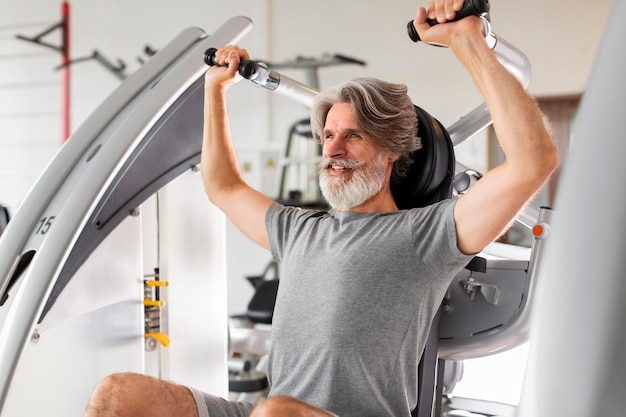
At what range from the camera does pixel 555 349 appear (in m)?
0.35

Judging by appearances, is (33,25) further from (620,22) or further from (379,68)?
(620,22)

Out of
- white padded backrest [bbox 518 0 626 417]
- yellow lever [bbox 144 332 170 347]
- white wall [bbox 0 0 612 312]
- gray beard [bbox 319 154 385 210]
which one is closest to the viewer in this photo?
white padded backrest [bbox 518 0 626 417]

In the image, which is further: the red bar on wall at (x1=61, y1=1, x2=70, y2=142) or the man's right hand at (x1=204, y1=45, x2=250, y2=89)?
the red bar on wall at (x1=61, y1=1, x2=70, y2=142)

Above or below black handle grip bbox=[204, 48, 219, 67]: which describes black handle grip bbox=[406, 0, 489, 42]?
below

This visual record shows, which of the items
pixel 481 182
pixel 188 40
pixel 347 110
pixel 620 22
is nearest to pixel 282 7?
pixel 188 40

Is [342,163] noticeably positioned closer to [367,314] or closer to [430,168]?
[430,168]

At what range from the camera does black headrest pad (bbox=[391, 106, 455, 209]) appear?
1.67m

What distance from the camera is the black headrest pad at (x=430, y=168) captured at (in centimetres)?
167

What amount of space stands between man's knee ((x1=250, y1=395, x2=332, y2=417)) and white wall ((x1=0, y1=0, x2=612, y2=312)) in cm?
429

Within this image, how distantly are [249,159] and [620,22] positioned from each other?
545cm

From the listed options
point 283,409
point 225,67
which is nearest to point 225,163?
point 225,67

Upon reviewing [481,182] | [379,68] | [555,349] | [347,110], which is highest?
[379,68]

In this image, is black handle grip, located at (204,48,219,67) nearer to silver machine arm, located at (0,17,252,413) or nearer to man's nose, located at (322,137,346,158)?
silver machine arm, located at (0,17,252,413)

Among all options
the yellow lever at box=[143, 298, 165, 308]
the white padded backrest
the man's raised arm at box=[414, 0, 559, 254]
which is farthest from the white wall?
the white padded backrest
